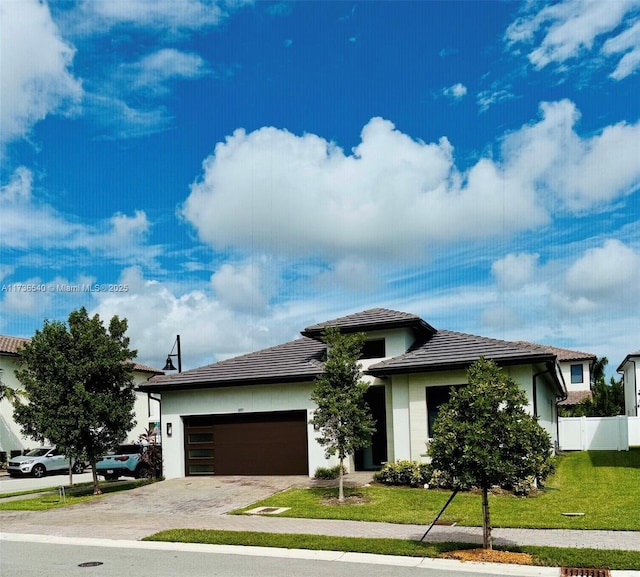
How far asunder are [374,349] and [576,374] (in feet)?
102

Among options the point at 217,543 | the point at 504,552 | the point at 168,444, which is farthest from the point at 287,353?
the point at 504,552

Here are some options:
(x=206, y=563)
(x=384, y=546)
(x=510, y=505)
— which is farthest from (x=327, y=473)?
(x=206, y=563)

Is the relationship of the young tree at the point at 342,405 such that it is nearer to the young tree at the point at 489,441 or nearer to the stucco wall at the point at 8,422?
the young tree at the point at 489,441

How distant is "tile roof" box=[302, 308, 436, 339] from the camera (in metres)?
21.1

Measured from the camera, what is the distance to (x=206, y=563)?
10523 millimetres

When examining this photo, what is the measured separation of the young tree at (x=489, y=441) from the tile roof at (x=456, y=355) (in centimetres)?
759

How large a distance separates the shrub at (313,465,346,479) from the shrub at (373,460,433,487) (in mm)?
1807

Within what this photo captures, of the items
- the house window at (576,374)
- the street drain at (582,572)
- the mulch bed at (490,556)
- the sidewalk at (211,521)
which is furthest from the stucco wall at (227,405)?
the house window at (576,374)

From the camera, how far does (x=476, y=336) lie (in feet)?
71.0

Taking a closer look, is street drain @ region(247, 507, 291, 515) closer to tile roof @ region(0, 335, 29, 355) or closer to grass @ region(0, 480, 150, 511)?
grass @ region(0, 480, 150, 511)

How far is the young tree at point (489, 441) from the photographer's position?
10.1 meters

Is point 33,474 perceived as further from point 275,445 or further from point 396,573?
point 396,573

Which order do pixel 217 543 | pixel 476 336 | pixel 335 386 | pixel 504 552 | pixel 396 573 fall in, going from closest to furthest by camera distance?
1. pixel 396 573
2. pixel 504 552
3. pixel 217 543
4. pixel 335 386
5. pixel 476 336

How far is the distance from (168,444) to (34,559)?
38.4 ft
